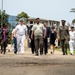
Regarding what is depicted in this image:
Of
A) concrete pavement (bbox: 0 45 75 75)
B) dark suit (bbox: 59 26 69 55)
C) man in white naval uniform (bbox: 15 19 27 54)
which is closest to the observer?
concrete pavement (bbox: 0 45 75 75)

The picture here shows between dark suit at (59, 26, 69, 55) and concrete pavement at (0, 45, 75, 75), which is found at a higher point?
dark suit at (59, 26, 69, 55)

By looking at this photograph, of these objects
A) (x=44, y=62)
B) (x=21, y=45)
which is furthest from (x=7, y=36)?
(x=44, y=62)

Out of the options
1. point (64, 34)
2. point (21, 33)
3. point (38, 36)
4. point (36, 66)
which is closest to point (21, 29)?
point (21, 33)

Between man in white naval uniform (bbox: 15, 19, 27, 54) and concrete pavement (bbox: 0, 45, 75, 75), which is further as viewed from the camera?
man in white naval uniform (bbox: 15, 19, 27, 54)

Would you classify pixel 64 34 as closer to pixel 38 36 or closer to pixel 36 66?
pixel 38 36

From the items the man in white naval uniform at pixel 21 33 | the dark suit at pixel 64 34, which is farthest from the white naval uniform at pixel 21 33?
the dark suit at pixel 64 34

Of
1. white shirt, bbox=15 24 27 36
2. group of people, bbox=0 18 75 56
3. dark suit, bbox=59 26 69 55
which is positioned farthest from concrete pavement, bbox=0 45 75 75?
dark suit, bbox=59 26 69 55

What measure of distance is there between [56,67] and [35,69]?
2.51ft

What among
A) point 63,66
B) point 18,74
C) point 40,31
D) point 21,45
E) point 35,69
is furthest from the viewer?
point 21,45

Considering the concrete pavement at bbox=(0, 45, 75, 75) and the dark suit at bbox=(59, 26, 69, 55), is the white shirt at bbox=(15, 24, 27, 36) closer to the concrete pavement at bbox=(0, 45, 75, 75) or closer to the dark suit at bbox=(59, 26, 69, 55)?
the dark suit at bbox=(59, 26, 69, 55)

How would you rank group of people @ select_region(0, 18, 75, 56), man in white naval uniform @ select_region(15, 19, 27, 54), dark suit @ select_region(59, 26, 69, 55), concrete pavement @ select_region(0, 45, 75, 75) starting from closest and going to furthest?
concrete pavement @ select_region(0, 45, 75, 75), group of people @ select_region(0, 18, 75, 56), man in white naval uniform @ select_region(15, 19, 27, 54), dark suit @ select_region(59, 26, 69, 55)

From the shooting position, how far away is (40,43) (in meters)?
16.7

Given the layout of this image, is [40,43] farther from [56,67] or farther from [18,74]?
[18,74]

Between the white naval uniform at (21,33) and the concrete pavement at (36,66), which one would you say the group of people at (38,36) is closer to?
the white naval uniform at (21,33)
